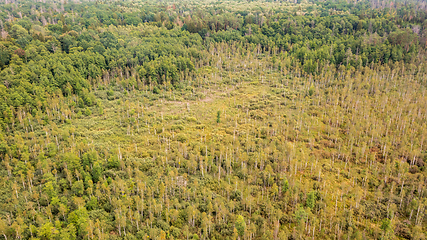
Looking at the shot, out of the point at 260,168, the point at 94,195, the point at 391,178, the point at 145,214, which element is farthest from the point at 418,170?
the point at 94,195

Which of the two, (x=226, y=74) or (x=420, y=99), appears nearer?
(x=420, y=99)

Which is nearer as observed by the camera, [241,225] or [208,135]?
[241,225]

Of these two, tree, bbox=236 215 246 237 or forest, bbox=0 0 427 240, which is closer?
tree, bbox=236 215 246 237

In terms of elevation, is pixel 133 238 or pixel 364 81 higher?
pixel 364 81

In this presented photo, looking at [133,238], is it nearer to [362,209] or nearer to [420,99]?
[362,209]

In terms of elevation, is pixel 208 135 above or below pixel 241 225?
above

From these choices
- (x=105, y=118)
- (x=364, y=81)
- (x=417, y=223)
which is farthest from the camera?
(x=364, y=81)

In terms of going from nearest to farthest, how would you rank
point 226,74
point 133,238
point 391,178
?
1. point 133,238
2. point 391,178
3. point 226,74

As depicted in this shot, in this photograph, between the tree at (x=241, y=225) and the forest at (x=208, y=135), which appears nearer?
the tree at (x=241, y=225)
